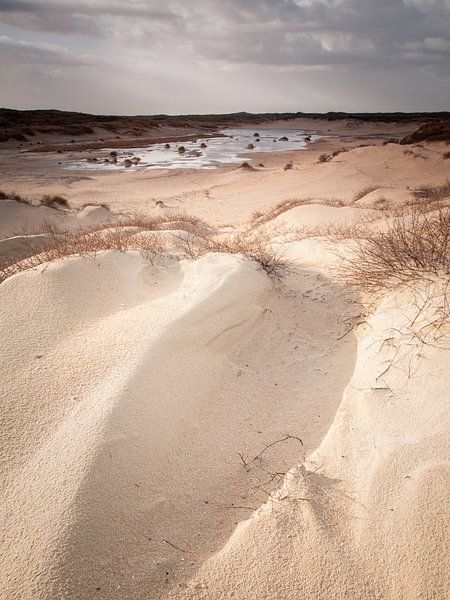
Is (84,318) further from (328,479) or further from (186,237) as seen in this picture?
(186,237)

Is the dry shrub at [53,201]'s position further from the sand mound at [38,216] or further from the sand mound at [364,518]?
the sand mound at [364,518]

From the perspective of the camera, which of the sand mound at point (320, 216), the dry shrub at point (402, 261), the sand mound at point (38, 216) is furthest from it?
the sand mound at point (38, 216)

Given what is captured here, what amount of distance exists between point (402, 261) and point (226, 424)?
217cm

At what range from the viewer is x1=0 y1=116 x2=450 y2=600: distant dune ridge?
5.46ft

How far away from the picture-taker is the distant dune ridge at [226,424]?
5.46 feet

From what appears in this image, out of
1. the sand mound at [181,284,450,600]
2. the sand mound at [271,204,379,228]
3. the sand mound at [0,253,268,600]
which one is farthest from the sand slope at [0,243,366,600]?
the sand mound at [271,204,379,228]

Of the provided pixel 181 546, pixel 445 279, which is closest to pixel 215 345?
Result: pixel 181 546

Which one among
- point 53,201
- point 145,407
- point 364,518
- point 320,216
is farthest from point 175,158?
point 364,518

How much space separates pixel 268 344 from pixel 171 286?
47.2 inches

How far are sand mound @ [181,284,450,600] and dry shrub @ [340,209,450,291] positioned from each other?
3.33 ft

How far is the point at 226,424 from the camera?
2.54m

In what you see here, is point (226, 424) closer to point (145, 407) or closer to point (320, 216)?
point (145, 407)

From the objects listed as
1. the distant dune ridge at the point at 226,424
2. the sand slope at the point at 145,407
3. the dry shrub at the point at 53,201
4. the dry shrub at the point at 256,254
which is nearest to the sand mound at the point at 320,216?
the dry shrub at the point at 256,254

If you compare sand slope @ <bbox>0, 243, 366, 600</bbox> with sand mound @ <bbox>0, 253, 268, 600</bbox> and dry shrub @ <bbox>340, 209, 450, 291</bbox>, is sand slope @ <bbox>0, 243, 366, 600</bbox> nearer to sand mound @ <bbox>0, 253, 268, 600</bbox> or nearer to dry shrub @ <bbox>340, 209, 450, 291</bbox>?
sand mound @ <bbox>0, 253, 268, 600</bbox>
